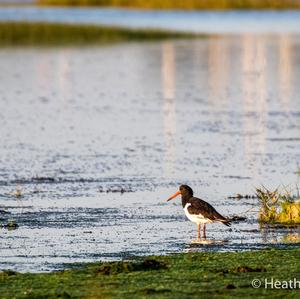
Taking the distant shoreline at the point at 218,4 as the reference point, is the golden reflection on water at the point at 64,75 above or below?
below

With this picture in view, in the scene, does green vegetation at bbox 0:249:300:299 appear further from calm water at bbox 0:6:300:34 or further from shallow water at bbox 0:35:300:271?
calm water at bbox 0:6:300:34

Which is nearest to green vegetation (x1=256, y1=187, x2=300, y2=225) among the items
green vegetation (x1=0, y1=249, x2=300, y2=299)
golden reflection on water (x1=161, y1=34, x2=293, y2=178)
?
green vegetation (x1=0, y1=249, x2=300, y2=299)

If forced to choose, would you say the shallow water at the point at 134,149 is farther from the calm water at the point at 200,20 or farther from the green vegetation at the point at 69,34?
the calm water at the point at 200,20

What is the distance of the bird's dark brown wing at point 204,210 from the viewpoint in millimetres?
14114

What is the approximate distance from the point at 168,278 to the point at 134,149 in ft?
38.3

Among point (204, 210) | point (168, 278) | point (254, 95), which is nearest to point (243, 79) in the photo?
point (254, 95)

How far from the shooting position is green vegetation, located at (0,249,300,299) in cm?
1060

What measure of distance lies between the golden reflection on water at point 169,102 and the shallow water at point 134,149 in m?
0.05

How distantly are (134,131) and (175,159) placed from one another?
432cm

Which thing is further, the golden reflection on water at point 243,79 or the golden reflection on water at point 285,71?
the golden reflection on water at point 285,71

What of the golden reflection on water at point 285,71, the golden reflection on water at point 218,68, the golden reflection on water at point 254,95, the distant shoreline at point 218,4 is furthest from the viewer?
the distant shoreline at point 218,4

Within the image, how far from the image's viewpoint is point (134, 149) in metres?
22.9

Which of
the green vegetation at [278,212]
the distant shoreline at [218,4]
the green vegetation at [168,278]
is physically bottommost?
the green vegetation at [168,278]

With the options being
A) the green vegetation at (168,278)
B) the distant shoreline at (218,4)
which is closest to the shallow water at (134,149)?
the green vegetation at (168,278)
